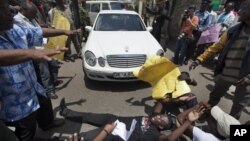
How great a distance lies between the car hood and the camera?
580 cm

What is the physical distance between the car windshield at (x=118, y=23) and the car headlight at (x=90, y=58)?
1516mm

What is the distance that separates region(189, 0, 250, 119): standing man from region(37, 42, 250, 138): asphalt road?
1159 mm

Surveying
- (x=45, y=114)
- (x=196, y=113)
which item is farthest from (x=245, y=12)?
(x=45, y=114)

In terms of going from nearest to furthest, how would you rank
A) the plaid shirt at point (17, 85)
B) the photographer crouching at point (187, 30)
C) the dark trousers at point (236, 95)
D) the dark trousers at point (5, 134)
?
the dark trousers at point (5, 134) < the plaid shirt at point (17, 85) < the dark trousers at point (236, 95) < the photographer crouching at point (187, 30)

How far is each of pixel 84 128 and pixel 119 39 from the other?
8.52 ft

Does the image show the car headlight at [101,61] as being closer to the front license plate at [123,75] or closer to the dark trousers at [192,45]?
the front license plate at [123,75]

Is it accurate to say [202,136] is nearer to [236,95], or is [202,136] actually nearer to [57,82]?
[236,95]

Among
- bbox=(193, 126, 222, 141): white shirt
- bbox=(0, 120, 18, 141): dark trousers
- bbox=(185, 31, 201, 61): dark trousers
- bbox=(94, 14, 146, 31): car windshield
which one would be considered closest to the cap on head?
bbox=(193, 126, 222, 141): white shirt

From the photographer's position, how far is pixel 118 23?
727 centimetres

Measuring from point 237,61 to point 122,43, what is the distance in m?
2.89

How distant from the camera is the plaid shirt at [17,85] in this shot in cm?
247

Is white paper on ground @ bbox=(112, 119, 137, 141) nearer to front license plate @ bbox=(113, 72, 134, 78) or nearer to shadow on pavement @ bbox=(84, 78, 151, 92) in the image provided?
front license plate @ bbox=(113, 72, 134, 78)

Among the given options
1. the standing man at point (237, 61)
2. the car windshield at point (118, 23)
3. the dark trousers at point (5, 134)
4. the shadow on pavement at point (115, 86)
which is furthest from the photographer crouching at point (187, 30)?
the dark trousers at point (5, 134)

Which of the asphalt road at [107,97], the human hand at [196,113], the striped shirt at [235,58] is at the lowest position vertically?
the asphalt road at [107,97]
